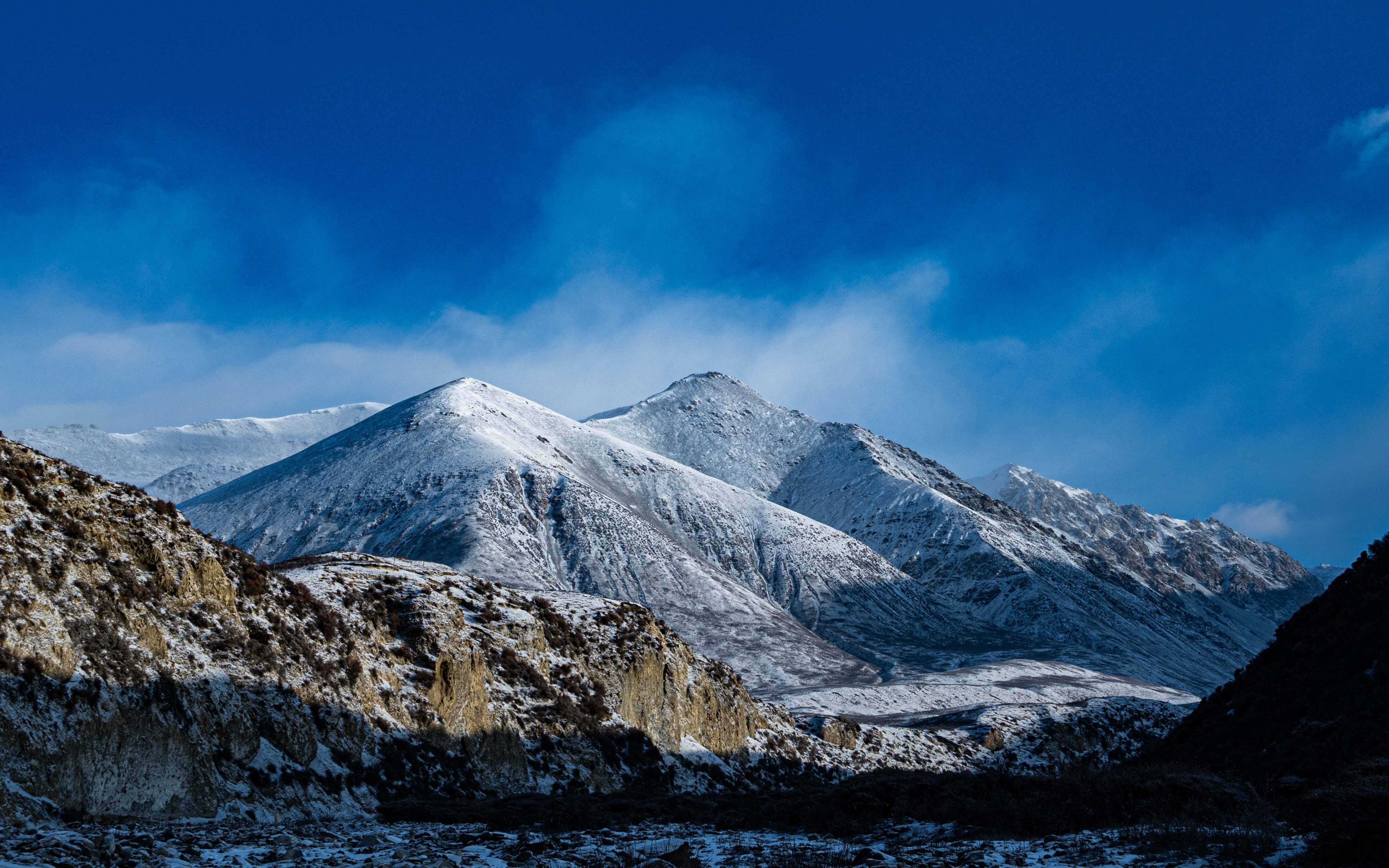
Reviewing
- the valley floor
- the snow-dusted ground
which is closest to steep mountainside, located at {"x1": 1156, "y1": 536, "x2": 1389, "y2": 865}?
the valley floor

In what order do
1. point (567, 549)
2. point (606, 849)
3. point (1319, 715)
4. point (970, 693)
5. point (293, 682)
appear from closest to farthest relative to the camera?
point (606, 849)
point (1319, 715)
point (293, 682)
point (970, 693)
point (567, 549)

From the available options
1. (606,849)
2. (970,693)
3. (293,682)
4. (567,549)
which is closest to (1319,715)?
(606,849)

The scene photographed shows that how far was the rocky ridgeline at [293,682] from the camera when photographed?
2030 centimetres

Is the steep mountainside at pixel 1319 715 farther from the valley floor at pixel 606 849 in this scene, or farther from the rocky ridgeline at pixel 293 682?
the rocky ridgeline at pixel 293 682

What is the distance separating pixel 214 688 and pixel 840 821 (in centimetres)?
1627

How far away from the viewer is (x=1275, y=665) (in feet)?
102

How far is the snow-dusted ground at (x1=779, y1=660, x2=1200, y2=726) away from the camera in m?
111

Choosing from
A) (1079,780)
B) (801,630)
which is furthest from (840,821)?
(801,630)

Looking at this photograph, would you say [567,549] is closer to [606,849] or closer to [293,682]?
[293,682]

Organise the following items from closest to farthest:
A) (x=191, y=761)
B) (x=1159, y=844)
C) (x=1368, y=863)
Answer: (x=1368, y=863) < (x=1159, y=844) < (x=191, y=761)

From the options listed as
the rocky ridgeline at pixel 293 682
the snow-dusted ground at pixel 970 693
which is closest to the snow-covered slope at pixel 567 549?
the snow-dusted ground at pixel 970 693

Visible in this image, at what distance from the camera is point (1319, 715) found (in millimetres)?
25266

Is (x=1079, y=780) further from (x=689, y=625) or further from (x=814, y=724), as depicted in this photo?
(x=689, y=625)

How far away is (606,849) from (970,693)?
121 m
